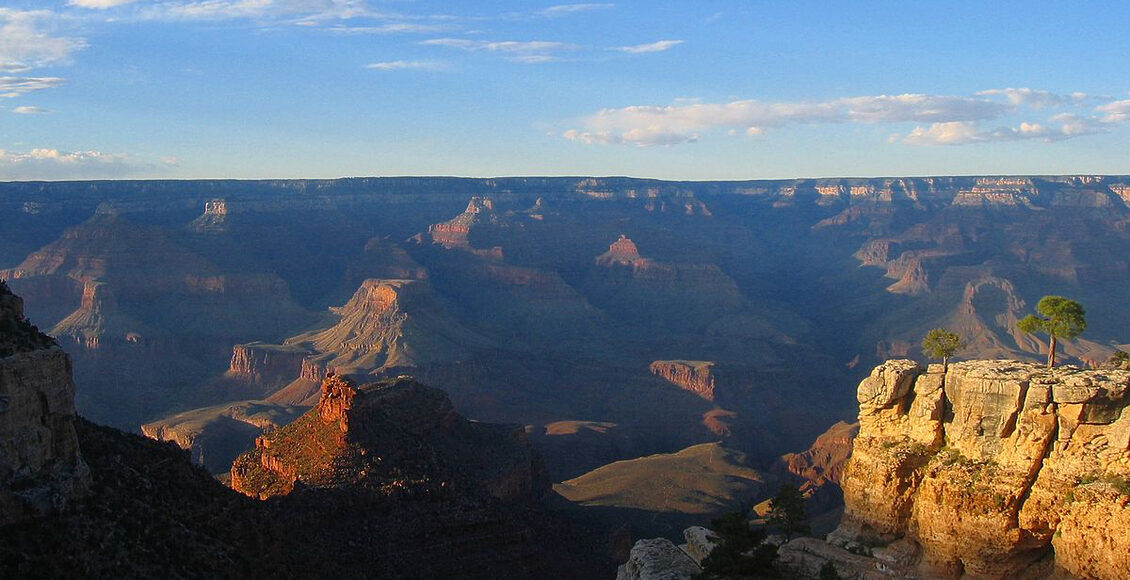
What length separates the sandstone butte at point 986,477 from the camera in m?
25.3

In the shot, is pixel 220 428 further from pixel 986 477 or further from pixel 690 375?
pixel 986 477

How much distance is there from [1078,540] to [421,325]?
108109mm

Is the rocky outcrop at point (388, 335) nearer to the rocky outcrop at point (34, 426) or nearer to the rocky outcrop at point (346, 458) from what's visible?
the rocky outcrop at point (346, 458)

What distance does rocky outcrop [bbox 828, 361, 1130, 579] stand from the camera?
25.3 meters

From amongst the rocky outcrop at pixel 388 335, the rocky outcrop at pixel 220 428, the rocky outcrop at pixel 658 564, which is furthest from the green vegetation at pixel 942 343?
the rocky outcrop at pixel 388 335

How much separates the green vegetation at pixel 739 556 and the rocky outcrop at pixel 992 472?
2.52 m

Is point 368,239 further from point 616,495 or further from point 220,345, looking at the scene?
point 616,495

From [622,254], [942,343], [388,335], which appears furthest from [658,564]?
[622,254]

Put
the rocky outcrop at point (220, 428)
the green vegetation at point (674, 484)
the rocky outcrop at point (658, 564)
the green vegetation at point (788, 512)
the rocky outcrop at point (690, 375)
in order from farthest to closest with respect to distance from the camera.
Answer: the rocky outcrop at point (690, 375) → the rocky outcrop at point (220, 428) → the green vegetation at point (674, 484) → the green vegetation at point (788, 512) → the rocky outcrop at point (658, 564)

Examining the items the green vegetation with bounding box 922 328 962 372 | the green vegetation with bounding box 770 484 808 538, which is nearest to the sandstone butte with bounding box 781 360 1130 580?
the green vegetation with bounding box 770 484 808 538

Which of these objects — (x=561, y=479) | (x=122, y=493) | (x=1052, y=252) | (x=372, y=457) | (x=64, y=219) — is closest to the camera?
(x=122, y=493)

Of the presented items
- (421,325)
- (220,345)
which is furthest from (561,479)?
(220,345)

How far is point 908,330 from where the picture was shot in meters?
158

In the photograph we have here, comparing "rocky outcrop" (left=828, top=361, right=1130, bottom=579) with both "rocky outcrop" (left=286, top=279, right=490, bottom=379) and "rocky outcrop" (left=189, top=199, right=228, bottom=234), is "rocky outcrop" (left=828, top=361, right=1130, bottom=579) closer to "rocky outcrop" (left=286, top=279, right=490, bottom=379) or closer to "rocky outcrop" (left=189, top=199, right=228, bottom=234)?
"rocky outcrop" (left=286, top=279, right=490, bottom=379)
